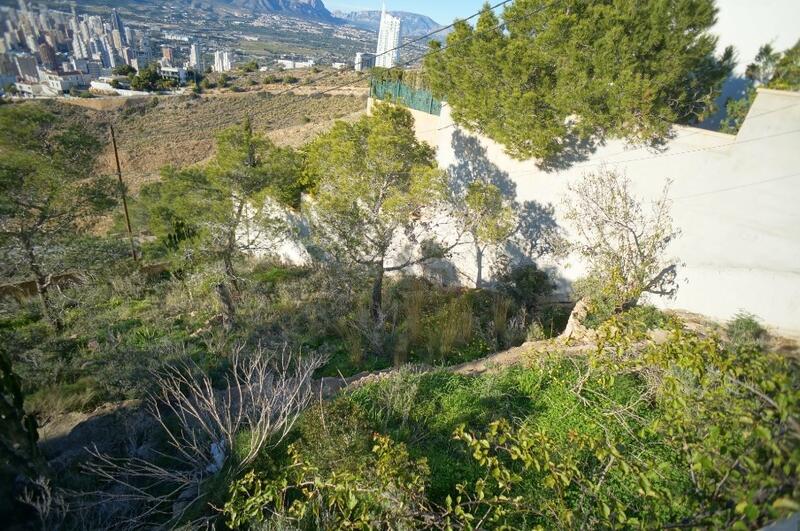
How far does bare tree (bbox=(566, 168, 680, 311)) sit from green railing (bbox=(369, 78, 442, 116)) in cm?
475

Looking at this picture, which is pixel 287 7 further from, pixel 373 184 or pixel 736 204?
pixel 736 204

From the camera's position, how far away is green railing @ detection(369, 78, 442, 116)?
11.1m

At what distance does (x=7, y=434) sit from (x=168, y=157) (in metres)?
28.3

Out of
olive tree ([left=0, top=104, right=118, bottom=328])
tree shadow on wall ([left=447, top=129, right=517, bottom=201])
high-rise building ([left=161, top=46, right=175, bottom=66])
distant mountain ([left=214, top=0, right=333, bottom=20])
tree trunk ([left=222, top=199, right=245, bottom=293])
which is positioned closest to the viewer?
olive tree ([left=0, top=104, right=118, bottom=328])

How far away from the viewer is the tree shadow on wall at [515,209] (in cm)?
882

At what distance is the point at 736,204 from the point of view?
264 inches

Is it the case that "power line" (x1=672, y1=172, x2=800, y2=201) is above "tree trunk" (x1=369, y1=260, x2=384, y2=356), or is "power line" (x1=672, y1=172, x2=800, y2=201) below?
above

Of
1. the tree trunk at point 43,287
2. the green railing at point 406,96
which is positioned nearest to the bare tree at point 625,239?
the green railing at point 406,96

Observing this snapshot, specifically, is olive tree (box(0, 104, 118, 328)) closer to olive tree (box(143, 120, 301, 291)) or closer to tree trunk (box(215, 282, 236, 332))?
olive tree (box(143, 120, 301, 291))

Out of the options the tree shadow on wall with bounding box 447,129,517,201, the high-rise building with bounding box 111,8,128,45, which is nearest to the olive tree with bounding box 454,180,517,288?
the tree shadow on wall with bounding box 447,129,517,201

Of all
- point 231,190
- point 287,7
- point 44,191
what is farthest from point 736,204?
point 287,7

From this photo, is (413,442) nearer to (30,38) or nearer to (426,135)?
(30,38)

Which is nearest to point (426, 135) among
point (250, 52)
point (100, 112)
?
point (100, 112)

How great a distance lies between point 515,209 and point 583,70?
320 centimetres
